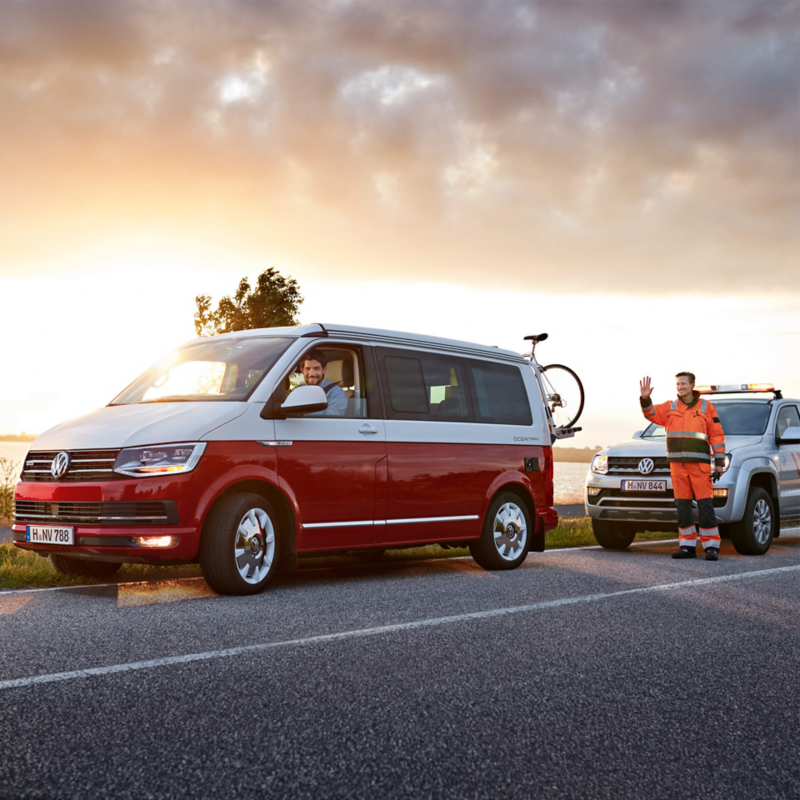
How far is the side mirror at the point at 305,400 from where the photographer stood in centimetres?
760

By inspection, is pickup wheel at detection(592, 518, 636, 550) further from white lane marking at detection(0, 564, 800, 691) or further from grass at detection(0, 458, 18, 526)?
grass at detection(0, 458, 18, 526)

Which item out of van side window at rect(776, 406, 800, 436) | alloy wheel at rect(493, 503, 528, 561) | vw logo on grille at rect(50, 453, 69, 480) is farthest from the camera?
van side window at rect(776, 406, 800, 436)

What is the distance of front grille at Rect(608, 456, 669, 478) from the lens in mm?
12281

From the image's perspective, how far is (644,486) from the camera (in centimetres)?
1226

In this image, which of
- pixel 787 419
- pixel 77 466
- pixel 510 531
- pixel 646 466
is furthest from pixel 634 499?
pixel 77 466

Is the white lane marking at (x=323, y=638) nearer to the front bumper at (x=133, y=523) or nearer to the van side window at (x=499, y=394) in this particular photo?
the front bumper at (x=133, y=523)

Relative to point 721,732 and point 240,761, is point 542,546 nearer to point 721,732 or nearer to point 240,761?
point 721,732

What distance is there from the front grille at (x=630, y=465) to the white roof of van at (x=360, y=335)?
3.43 meters

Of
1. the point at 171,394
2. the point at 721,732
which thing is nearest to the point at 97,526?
the point at 171,394

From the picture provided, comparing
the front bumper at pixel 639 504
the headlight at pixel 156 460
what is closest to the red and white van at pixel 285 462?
the headlight at pixel 156 460

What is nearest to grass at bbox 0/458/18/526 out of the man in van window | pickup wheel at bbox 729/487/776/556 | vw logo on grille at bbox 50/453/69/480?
vw logo on grille at bbox 50/453/69/480

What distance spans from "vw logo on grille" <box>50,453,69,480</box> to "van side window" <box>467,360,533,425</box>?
403 centimetres

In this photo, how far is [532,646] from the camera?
18.3 feet

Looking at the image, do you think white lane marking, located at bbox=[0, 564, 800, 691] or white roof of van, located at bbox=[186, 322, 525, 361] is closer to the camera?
white lane marking, located at bbox=[0, 564, 800, 691]
